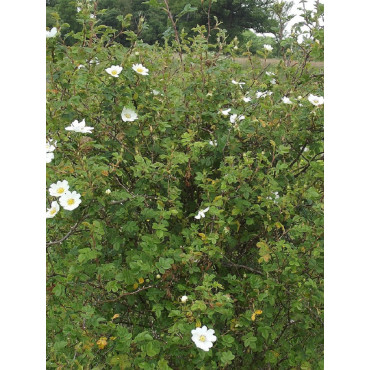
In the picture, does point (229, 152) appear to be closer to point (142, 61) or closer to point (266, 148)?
point (266, 148)

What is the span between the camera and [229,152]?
5.48ft

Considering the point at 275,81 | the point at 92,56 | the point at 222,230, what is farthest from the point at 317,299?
the point at 92,56

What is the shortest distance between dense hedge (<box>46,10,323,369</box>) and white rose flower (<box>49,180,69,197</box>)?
0.03m

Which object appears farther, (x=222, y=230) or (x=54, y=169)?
(x=222, y=230)

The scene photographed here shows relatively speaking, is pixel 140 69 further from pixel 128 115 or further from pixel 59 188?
pixel 59 188

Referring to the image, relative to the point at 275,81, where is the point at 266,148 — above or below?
below

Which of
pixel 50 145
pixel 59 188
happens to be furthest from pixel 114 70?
pixel 59 188

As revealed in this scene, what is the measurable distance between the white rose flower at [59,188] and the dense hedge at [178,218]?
0.03 metres

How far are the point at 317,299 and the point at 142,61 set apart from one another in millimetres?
1083

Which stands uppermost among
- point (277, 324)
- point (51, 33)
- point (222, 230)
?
point (51, 33)

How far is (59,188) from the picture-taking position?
4.40ft

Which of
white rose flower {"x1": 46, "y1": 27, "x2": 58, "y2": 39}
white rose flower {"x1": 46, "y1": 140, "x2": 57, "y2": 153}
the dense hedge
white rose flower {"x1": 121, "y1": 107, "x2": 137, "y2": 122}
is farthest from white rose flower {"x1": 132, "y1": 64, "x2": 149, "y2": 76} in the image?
white rose flower {"x1": 46, "y1": 140, "x2": 57, "y2": 153}

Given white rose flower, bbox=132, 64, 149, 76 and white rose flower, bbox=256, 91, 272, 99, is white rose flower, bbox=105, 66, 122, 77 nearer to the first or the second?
white rose flower, bbox=132, 64, 149, 76

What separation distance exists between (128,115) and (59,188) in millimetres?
376
